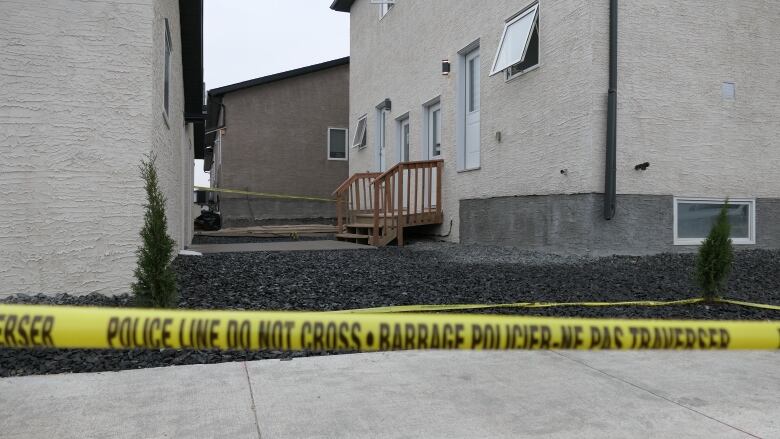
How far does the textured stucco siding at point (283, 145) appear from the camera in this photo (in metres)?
18.8

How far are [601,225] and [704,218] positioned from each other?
67.4 inches

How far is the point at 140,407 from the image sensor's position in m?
2.56

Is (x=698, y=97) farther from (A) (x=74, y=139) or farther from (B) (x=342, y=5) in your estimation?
(B) (x=342, y=5)

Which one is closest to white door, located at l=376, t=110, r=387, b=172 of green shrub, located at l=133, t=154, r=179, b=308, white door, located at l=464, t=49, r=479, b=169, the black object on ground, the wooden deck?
the wooden deck

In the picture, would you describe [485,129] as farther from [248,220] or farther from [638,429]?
[248,220]

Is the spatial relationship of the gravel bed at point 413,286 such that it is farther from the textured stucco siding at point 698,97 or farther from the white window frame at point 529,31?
the white window frame at point 529,31

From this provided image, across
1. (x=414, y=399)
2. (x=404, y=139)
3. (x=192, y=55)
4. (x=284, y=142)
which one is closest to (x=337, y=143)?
(x=284, y=142)

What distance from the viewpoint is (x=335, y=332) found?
1427mm

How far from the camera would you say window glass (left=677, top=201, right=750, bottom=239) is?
7355 mm

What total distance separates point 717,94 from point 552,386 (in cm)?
621

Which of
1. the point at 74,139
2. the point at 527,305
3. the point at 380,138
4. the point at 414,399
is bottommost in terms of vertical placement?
→ the point at 414,399

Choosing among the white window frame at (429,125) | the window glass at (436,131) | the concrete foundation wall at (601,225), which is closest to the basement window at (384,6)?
the white window frame at (429,125)

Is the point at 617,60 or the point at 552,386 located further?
the point at 617,60

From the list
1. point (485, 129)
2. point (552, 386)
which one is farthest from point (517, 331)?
point (485, 129)
